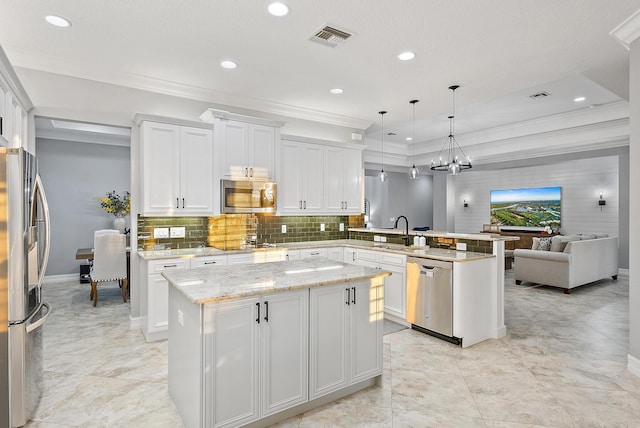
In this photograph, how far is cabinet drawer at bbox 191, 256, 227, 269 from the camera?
4.05m

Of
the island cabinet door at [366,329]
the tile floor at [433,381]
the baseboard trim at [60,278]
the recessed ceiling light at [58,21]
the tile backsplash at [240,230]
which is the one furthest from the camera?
the baseboard trim at [60,278]

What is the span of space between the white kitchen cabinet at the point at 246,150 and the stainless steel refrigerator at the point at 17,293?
230cm

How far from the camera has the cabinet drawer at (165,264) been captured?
3.81m

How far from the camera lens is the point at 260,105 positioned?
16.7ft

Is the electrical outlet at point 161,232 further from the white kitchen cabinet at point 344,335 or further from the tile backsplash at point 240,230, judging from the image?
the white kitchen cabinet at point 344,335

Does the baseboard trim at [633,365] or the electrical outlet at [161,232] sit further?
the electrical outlet at [161,232]

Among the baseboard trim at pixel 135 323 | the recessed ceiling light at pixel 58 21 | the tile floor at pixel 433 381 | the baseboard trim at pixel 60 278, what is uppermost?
the recessed ceiling light at pixel 58 21

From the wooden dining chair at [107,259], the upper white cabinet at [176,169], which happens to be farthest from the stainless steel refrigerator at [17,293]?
the wooden dining chair at [107,259]

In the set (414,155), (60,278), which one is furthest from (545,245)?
(60,278)

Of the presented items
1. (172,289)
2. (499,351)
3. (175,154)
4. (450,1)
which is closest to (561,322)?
(499,351)

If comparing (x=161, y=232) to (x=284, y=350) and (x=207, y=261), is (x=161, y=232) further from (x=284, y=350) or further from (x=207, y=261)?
(x=284, y=350)

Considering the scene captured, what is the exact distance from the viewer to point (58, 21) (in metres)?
2.97

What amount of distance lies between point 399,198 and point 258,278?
35.2ft

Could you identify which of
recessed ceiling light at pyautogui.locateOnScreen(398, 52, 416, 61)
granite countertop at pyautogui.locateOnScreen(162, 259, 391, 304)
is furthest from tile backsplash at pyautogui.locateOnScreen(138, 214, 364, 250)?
recessed ceiling light at pyautogui.locateOnScreen(398, 52, 416, 61)
